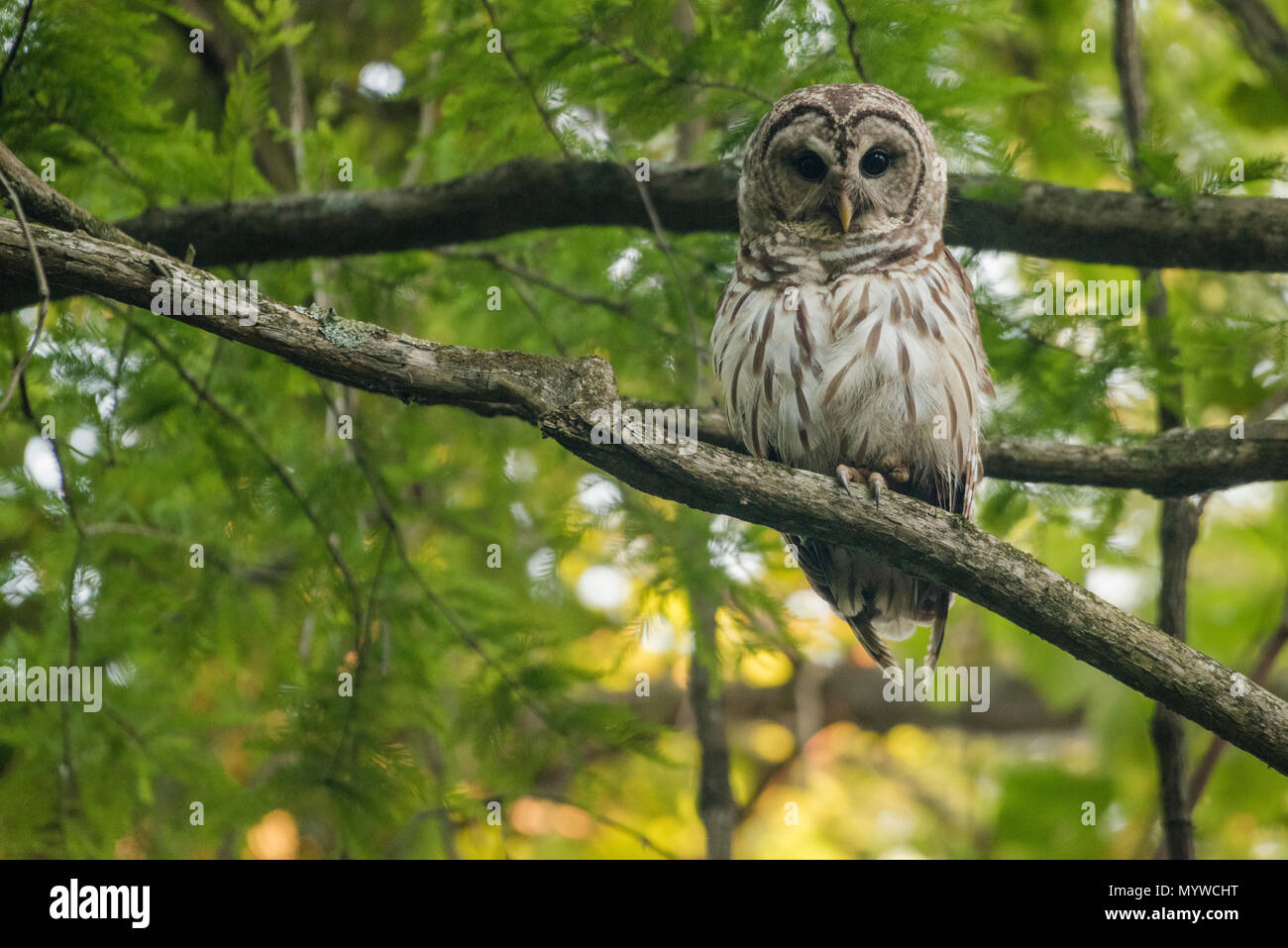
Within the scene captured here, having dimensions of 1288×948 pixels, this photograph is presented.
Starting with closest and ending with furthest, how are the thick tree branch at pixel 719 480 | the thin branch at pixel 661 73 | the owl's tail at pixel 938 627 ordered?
the thick tree branch at pixel 719 480 → the thin branch at pixel 661 73 → the owl's tail at pixel 938 627

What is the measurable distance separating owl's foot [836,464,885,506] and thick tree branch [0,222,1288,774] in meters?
0.04

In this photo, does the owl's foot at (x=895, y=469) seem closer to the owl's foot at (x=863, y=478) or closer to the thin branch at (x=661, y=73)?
the owl's foot at (x=863, y=478)

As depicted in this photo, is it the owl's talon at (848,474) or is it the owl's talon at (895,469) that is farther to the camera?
the owl's talon at (895,469)

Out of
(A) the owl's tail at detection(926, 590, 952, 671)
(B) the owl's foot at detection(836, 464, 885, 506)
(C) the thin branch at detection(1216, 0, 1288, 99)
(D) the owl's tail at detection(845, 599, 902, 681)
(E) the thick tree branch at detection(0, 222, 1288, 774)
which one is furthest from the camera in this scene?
(C) the thin branch at detection(1216, 0, 1288, 99)

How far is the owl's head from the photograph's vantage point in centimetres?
391

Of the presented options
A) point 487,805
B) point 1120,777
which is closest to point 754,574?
point 487,805

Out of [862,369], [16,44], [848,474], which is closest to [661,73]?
[862,369]

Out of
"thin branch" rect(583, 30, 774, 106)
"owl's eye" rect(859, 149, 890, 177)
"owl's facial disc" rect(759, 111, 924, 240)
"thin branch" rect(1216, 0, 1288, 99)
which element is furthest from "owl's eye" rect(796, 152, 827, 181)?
"thin branch" rect(1216, 0, 1288, 99)

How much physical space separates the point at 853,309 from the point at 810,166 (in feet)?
1.87

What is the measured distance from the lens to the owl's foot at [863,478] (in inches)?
126

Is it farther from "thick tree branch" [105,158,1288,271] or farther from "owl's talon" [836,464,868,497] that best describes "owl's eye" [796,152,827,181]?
"owl's talon" [836,464,868,497]

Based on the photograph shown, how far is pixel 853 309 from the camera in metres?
3.85

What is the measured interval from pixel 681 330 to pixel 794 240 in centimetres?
89

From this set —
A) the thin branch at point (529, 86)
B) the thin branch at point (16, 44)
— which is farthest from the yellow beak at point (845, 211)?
the thin branch at point (16, 44)
